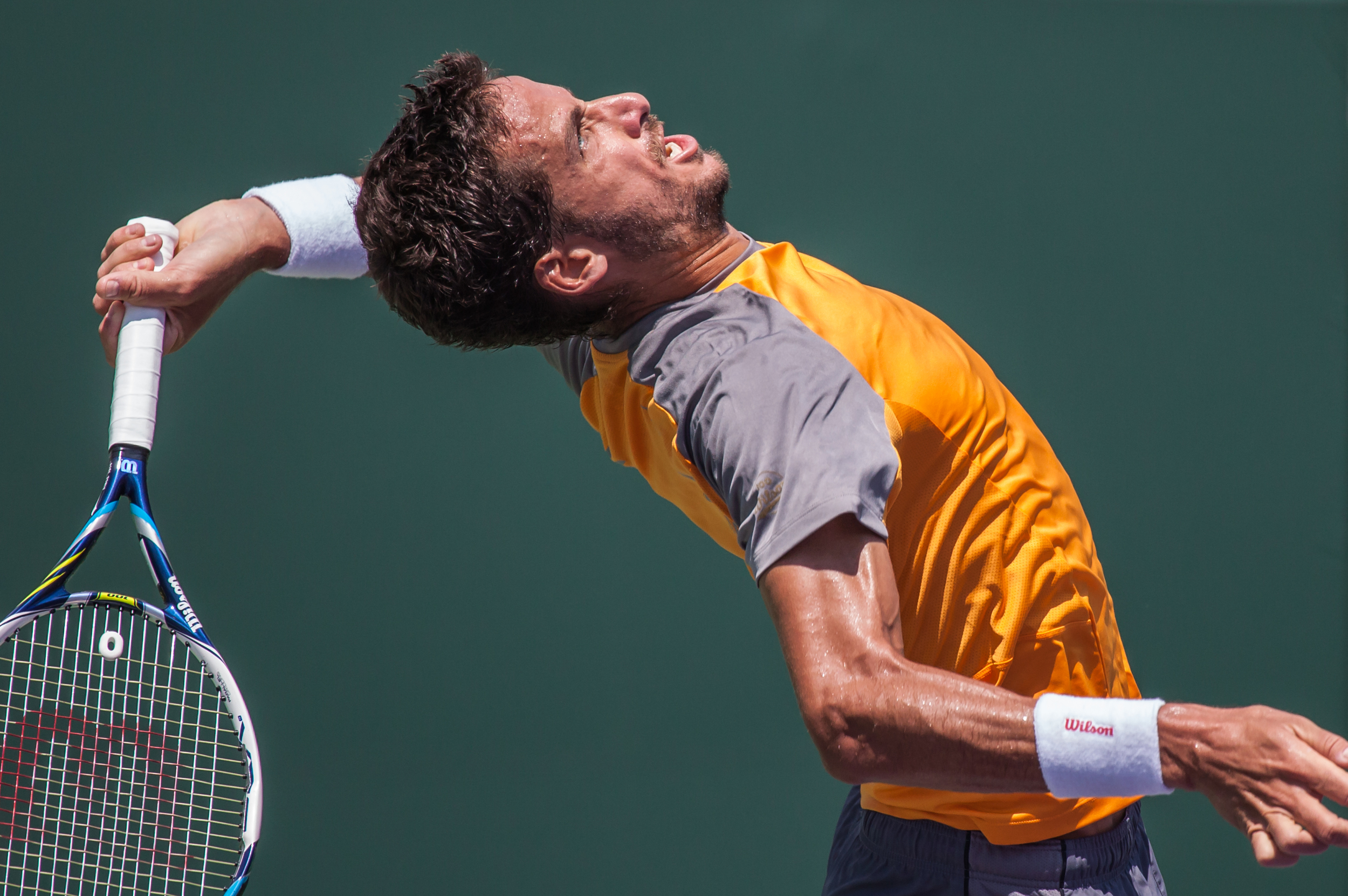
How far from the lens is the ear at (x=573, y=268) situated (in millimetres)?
1232

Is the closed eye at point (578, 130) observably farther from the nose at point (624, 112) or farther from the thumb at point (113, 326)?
the thumb at point (113, 326)

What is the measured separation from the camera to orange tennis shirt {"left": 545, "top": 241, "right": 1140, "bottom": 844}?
1.04 m

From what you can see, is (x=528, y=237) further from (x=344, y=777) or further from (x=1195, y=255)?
(x=1195, y=255)

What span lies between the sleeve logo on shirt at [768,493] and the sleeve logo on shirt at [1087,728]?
10.8 inches

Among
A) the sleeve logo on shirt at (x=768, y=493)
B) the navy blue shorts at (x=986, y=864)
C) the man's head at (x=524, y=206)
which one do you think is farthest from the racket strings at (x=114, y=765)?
the sleeve logo on shirt at (x=768, y=493)

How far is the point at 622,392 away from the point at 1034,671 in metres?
0.50

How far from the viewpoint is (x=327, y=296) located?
2.53 m

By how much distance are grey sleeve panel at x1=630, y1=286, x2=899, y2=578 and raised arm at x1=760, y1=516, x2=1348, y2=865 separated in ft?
0.09

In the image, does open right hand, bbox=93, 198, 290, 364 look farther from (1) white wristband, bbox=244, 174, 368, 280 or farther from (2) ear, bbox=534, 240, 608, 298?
(2) ear, bbox=534, 240, 608, 298

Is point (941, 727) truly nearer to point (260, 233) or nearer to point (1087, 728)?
point (1087, 728)

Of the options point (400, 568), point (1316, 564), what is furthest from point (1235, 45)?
point (400, 568)

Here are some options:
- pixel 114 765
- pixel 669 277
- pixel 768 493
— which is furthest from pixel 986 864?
pixel 114 765

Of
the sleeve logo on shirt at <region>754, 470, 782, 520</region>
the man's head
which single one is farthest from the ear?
the sleeve logo on shirt at <region>754, 470, 782, 520</region>

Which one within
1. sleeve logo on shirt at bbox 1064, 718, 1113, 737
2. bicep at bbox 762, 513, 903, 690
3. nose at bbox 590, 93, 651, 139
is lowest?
sleeve logo on shirt at bbox 1064, 718, 1113, 737
